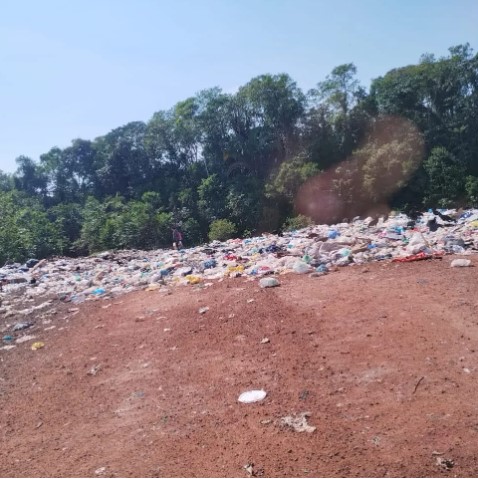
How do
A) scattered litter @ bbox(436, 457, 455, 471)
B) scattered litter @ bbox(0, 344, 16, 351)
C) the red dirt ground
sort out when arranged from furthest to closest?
scattered litter @ bbox(0, 344, 16, 351)
the red dirt ground
scattered litter @ bbox(436, 457, 455, 471)

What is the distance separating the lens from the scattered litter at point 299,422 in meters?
2.33

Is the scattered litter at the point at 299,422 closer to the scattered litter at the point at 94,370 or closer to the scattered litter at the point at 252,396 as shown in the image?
the scattered litter at the point at 252,396

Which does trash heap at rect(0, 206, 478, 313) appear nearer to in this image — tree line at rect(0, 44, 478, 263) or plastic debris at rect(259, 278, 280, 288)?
plastic debris at rect(259, 278, 280, 288)

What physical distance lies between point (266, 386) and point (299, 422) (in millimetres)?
481

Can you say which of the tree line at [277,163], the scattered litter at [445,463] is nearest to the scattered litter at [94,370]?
the scattered litter at [445,463]

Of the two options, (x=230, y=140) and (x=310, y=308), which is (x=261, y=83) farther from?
(x=310, y=308)

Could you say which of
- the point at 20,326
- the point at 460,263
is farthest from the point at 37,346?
the point at 460,263

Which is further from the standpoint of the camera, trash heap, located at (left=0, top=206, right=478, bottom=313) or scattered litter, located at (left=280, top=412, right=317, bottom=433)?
A: trash heap, located at (left=0, top=206, right=478, bottom=313)

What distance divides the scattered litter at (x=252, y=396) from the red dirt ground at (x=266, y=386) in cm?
5

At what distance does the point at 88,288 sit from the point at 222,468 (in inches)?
215

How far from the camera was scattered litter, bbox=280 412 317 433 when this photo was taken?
7.66 feet

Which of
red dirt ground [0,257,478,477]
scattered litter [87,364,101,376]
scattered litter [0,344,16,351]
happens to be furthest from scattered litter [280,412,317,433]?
scattered litter [0,344,16,351]

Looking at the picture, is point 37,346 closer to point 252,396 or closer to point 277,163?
point 252,396

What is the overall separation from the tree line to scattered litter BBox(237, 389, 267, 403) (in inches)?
466
